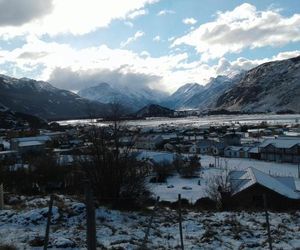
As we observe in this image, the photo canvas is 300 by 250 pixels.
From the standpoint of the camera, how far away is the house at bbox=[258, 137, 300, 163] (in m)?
79.2

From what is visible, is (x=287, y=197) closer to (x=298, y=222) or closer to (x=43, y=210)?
(x=298, y=222)

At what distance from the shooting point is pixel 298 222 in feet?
46.2

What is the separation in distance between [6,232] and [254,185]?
25.5m

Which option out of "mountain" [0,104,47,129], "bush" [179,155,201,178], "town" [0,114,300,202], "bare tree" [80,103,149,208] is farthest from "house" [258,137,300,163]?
"mountain" [0,104,47,129]

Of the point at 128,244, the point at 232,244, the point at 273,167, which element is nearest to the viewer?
the point at 128,244

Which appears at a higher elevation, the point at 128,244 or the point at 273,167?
the point at 128,244

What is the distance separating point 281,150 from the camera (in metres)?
81.8

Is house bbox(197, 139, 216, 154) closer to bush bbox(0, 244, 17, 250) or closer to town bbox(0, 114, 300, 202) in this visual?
town bbox(0, 114, 300, 202)

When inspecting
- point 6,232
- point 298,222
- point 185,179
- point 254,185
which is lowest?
point 185,179

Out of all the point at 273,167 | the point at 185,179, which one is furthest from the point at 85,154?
the point at 273,167

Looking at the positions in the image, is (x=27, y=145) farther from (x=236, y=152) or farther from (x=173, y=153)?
A: (x=236, y=152)

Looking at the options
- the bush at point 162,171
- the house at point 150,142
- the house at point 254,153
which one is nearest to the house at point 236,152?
the house at point 254,153

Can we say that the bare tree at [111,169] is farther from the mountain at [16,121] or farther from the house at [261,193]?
the mountain at [16,121]

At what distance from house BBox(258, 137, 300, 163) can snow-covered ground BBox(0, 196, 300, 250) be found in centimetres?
6802
